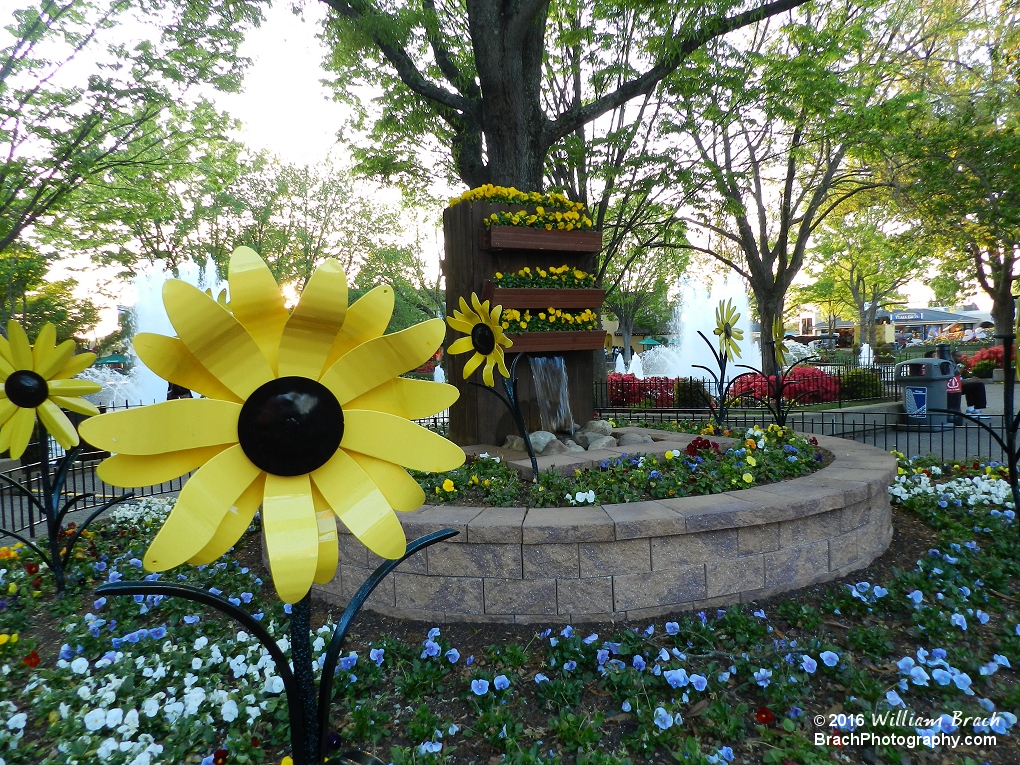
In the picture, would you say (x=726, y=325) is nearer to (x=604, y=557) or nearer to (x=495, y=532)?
(x=604, y=557)

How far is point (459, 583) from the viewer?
3.25m

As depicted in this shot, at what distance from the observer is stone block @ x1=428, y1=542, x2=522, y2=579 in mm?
3197

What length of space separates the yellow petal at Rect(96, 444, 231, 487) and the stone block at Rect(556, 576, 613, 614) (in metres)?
2.40

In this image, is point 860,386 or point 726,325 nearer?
point 726,325

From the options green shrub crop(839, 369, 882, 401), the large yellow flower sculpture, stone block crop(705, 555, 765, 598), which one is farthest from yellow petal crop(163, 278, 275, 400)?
green shrub crop(839, 369, 882, 401)

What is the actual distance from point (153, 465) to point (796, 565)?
11.6 feet

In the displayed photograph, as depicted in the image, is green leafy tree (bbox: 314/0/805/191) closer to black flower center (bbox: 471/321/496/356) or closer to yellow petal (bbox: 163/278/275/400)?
black flower center (bbox: 471/321/496/356)

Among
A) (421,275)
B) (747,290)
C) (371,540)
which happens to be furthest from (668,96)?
(747,290)

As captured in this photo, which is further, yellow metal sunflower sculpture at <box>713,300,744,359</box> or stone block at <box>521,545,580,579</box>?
yellow metal sunflower sculpture at <box>713,300,744,359</box>

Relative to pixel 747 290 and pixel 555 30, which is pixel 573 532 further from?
pixel 747 290

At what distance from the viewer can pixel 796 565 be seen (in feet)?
11.4

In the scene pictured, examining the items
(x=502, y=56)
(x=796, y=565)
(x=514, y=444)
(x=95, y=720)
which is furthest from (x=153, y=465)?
(x=502, y=56)

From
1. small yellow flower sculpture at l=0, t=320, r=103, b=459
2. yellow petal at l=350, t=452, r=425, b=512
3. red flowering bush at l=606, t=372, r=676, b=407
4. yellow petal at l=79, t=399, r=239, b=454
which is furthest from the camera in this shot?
red flowering bush at l=606, t=372, r=676, b=407

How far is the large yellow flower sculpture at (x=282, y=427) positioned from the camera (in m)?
1.08
